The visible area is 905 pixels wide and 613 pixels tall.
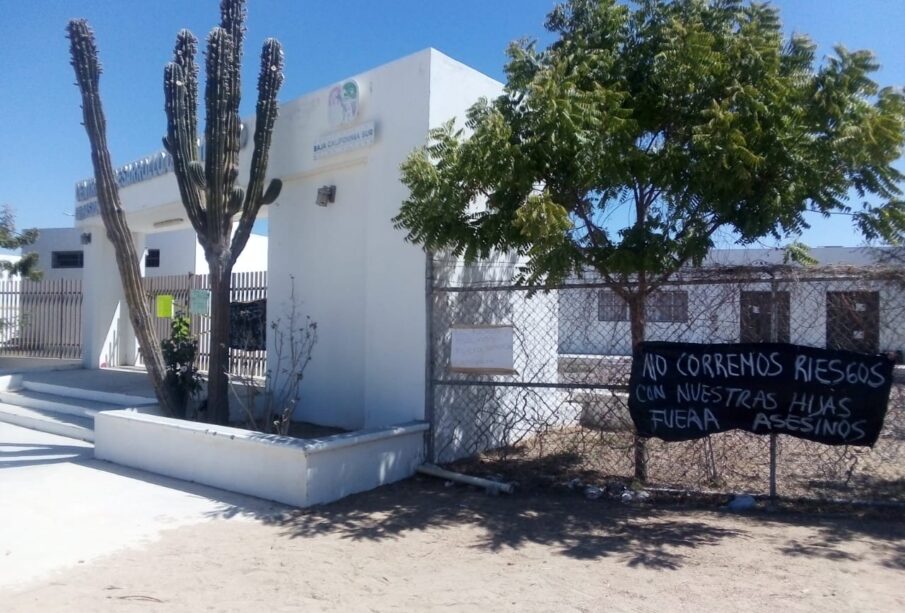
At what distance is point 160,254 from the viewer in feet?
78.5

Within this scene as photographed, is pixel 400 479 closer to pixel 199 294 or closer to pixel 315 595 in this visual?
pixel 315 595

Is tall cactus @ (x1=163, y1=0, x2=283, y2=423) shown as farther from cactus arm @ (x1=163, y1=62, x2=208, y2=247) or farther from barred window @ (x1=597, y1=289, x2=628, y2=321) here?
barred window @ (x1=597, y1=289, x2=628, y2=321)

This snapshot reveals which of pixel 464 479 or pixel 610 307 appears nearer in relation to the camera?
pixel 464 479

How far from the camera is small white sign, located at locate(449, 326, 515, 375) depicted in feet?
25.2

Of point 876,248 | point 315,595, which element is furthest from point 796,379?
point 315,595

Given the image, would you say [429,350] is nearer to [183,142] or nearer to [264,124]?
[264,124]

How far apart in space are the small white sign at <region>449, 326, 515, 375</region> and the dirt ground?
1.53 m

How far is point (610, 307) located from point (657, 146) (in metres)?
1.76

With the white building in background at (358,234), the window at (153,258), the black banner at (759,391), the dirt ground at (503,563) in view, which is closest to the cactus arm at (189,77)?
the white building in background at (358,234)

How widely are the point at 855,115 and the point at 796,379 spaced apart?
227 cm

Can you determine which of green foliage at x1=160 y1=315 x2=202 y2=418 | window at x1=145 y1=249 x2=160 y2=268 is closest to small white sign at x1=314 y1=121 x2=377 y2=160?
green foliage at x1=160 y1=315 x2=202 y2=418

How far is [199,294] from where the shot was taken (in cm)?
1049

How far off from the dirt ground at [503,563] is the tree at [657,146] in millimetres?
1489

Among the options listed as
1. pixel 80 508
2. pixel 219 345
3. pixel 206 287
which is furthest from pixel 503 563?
pixel 206 287
